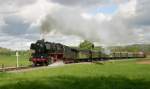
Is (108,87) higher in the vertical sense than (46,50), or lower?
lower

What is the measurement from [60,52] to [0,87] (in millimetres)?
33498

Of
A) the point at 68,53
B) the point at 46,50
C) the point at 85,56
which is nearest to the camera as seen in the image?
the point at 46,50

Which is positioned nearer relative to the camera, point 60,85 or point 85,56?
point 60,85

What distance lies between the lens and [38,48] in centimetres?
5462

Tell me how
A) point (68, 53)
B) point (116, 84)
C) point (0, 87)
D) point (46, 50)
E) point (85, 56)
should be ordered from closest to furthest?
point (0, 87) → point (116, 84) → point (46, 50) → point (68, 53) → point (85, 56)

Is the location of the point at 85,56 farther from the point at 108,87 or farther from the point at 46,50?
the point at 108,87

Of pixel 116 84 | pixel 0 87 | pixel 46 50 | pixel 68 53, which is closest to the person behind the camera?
pixel 0 87

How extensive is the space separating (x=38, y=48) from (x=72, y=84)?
30299 mm

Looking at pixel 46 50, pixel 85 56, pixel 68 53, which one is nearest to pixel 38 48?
pixel 46 50

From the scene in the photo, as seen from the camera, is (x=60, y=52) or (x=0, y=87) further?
(x=60, y=52)

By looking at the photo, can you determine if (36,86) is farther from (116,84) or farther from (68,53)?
(68,53)

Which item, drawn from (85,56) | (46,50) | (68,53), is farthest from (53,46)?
(85,56)

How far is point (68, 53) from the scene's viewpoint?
200 feet

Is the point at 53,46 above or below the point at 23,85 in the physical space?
above
